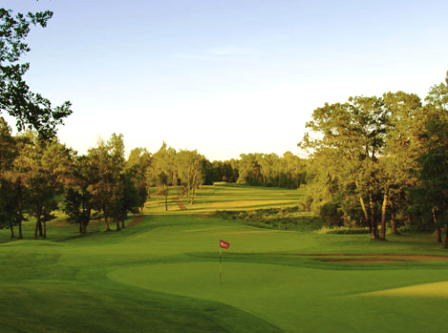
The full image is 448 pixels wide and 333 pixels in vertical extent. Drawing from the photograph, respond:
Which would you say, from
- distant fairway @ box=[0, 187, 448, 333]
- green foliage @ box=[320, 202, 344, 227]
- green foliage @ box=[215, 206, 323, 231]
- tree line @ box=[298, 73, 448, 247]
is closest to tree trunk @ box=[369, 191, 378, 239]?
tree line @ box=[298, 73, 448, 247]

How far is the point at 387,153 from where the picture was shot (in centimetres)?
3173

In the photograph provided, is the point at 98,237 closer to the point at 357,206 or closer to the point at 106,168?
the point at 106,168

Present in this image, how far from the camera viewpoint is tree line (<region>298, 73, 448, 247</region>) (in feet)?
94.7

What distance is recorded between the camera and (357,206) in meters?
39.9

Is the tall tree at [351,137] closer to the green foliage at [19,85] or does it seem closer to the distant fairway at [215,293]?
the distant fairway at [215,293]

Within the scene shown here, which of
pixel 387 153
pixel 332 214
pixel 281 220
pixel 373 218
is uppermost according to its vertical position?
pixel 387 153

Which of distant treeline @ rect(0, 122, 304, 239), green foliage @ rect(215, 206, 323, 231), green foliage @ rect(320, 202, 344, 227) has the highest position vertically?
distant treeline @ rect(0, 122, 304, 239)

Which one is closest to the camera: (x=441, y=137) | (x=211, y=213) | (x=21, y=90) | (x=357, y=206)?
(x=21, y=90)

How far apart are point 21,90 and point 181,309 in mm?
8255

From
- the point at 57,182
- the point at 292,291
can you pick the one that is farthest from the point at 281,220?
the point at 292,291

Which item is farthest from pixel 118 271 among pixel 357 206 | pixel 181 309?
pixel 357 206

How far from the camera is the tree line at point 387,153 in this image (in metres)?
28.9

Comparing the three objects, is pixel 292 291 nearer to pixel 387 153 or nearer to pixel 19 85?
pixel 19 85

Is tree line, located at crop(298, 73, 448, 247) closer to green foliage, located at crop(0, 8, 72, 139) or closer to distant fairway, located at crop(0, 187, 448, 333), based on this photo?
distant fairway, located at crop(0, 187, 448, 333)
